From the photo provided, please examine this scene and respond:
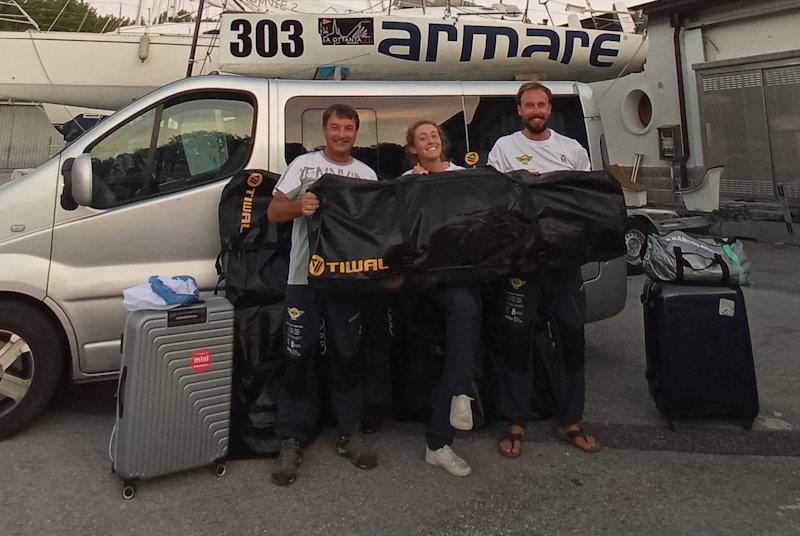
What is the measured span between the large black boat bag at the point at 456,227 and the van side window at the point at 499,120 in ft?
3.76

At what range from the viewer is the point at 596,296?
434cm

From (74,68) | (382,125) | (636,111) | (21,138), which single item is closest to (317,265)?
(382,125)

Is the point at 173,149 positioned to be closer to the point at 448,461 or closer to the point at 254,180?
the point at 254,180

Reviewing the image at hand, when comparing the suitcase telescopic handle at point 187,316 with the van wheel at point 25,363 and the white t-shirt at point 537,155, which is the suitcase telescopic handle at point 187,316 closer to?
the van wheel at point 25,363

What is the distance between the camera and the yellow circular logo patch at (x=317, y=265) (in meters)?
2.74

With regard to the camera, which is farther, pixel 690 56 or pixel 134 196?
pixel 690 56

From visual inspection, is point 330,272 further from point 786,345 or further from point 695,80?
point 695,80

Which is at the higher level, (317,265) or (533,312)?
(317,265)

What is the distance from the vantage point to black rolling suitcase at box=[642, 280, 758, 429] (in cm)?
339

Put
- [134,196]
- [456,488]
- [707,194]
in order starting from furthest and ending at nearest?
1. [707,194]
2. [134,196]
3. [456,488]

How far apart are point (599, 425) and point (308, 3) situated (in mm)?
5763

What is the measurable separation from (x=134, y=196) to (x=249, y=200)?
74 cm

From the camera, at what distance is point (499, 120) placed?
4238 millimetres

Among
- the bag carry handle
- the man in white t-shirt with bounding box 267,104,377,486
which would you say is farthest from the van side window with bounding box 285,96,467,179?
the bag carry handle
